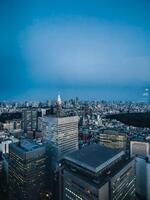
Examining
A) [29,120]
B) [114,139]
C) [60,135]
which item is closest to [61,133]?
[60,135]

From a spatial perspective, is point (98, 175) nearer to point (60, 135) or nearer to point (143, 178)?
point (143, 178)

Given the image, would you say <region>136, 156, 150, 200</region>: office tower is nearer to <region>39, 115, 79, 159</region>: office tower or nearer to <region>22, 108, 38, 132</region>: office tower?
<region>39, 115, 79, 159</region>: office tower

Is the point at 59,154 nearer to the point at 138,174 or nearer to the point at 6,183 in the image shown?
the point at 6,183

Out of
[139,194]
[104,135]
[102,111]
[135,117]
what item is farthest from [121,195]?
[102,111]

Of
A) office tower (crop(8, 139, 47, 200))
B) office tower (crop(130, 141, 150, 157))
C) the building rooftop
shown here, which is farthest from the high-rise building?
the building rooftop

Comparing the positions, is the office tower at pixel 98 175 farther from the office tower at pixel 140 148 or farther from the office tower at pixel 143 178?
the office tower at pixel 140 148

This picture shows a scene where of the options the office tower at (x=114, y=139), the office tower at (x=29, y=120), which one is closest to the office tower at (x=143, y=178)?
the office tower at (x=114, y=139)

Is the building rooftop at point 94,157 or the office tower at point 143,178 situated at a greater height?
the building rooftop at point 94,157
